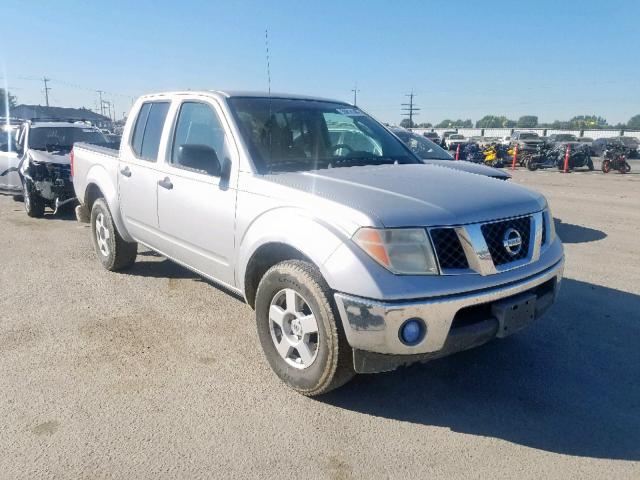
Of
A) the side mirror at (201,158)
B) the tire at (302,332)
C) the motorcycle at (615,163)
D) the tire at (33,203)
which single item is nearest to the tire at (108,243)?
the side mirror at (201,158)

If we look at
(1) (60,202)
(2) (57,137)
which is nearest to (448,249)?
(1) (60,202)

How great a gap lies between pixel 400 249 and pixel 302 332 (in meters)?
0.82

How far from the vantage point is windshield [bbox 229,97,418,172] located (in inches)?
143

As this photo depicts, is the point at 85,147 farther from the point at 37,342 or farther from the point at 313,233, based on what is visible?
the point at 313,233

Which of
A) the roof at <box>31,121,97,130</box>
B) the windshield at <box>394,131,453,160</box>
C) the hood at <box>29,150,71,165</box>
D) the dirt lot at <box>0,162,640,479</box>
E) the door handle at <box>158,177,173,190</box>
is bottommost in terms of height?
the dirt lot at <box>0,162,640,479</box>

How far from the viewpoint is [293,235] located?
9.65ft

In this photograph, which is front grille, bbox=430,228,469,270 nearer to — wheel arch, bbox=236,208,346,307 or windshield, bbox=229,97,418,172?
wheel arch, bbox=236,208,346,307

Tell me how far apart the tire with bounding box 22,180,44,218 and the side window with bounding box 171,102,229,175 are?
5967 mm

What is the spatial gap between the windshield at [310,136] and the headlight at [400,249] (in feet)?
3.70

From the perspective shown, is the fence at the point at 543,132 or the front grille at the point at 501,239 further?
the fence at the point at 543,132

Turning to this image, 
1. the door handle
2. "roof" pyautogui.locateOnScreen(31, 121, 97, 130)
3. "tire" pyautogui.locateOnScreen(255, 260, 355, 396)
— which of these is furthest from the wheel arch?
"roof" pyautogui.locateOnScreen(31, 121, 97, 130)

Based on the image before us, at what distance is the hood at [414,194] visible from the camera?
2.69m

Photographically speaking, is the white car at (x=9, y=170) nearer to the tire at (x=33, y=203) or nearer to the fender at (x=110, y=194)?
the tire at (x=33, y=203)

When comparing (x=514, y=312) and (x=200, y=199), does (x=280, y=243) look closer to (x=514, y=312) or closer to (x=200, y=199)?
(x=200, y=199)
